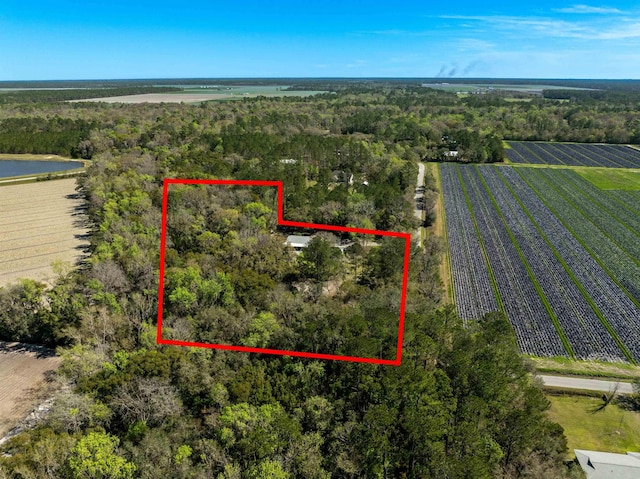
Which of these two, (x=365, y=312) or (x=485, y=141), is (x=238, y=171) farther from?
(x=485, y=141)

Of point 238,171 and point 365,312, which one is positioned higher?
point 238,171

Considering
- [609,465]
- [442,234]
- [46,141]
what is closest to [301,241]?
[442,234]

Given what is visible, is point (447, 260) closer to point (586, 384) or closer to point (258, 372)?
point (586, 384)

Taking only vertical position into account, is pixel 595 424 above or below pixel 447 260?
below

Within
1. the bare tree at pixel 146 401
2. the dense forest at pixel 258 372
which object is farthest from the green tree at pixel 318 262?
the bare tree at pixel 146 401

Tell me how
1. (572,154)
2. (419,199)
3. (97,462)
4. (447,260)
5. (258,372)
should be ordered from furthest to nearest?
(572,154) < (419,199) < (447,260) < (258,372) < (97,462)

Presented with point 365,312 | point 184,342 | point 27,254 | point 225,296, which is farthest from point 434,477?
point 27,254

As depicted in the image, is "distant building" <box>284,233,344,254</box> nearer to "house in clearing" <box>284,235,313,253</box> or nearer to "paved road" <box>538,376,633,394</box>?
"house in clearing" <box>284,235,313,253</box>
